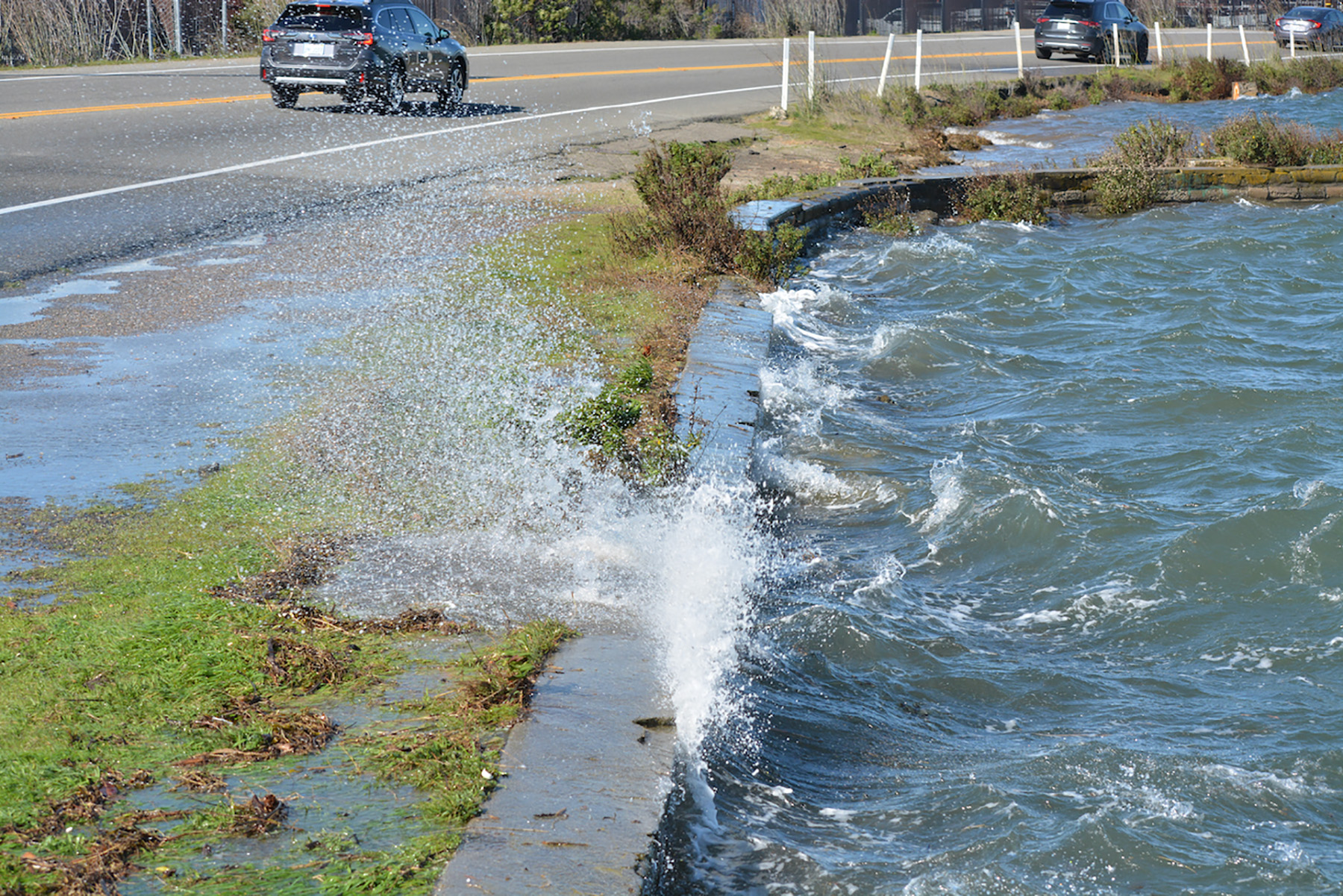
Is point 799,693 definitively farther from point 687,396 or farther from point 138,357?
point 138,357

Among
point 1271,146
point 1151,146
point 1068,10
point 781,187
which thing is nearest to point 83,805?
point 781,187

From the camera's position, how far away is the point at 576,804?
3.49m

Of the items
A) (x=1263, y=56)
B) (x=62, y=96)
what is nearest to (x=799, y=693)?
(x=62, y=96)

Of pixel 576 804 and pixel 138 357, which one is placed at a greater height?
pixel 138 357

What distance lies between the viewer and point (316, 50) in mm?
19219

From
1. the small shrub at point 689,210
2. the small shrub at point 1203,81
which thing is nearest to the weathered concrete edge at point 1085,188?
the small shrub at point 689,210

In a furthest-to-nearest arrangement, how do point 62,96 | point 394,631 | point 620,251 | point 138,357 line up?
point 62,96, point 620,251, point 138,357, point 394,631

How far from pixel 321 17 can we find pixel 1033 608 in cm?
1648

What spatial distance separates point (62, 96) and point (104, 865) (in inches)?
748

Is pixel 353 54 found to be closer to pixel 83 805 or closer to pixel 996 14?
pixel 83 805

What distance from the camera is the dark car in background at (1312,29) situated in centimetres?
4375

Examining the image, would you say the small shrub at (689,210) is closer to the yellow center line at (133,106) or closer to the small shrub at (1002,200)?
the small shrub at (1002,200)

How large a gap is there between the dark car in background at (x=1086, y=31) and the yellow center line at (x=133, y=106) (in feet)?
78.4

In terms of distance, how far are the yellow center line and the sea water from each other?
1101cm
